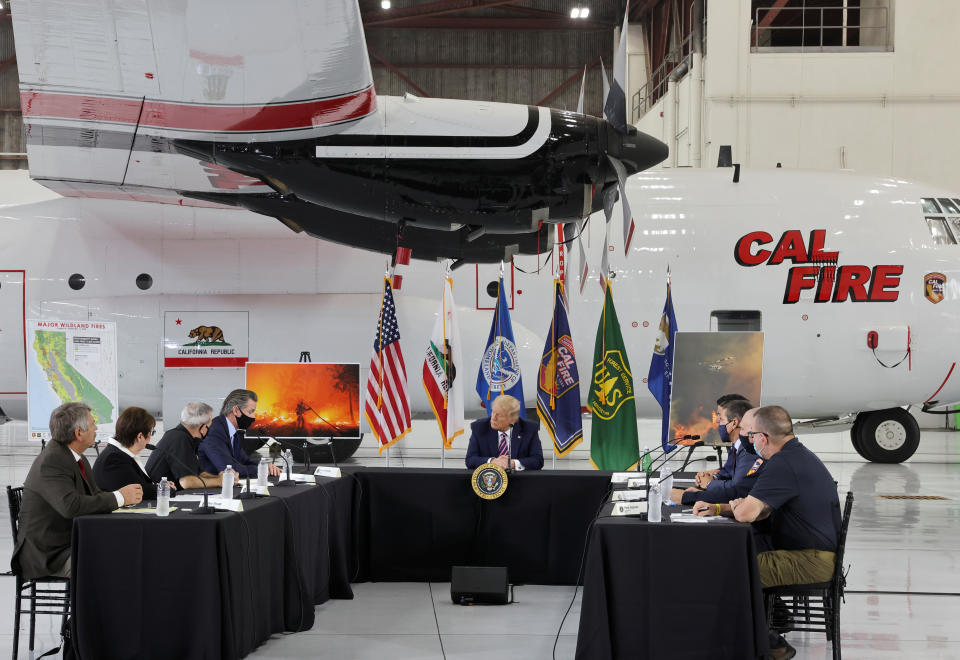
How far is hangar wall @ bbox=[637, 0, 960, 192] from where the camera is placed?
18703mm

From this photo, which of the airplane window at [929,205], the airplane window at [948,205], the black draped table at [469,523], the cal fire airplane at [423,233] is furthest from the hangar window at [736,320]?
the black draped table at [469,523]

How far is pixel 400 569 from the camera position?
7.14 m

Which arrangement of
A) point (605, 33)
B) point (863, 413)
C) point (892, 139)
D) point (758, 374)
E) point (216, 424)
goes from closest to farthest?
point (216, 424)
point (758, 374)
point (863, 413)
point (892, 139)
point (605, 33)

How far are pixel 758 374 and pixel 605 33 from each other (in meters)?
20.2

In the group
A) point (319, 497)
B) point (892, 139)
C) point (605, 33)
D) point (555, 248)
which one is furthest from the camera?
point (605, 33)

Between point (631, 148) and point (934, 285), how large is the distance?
5.16 m

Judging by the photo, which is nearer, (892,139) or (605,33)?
(892,139)

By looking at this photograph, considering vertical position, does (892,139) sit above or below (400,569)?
above

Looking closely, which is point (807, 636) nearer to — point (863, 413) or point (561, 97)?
point (863, 413)

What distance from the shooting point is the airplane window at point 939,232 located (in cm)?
1190

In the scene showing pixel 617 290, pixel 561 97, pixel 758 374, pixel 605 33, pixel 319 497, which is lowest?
pixel 319 497

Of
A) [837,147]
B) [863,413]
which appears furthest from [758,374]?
[837,147]

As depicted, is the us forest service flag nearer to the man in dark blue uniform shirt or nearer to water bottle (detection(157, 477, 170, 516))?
the man in dark blue uniform shirt

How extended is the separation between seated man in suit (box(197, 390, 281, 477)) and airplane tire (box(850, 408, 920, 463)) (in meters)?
9.81
